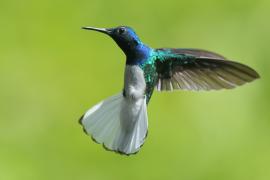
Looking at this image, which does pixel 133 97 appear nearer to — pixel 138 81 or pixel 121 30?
pixel 138 81

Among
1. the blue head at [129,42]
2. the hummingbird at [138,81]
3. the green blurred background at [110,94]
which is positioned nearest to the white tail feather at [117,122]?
the hummingbird at [138,81]

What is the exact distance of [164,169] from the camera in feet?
10.6

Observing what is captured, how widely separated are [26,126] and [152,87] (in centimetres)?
168

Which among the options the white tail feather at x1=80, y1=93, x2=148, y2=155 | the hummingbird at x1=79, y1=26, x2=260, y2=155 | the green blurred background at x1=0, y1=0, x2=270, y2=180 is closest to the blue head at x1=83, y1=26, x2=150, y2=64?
the hummingbird at x1=79, y1=26, x2=260, y2=155

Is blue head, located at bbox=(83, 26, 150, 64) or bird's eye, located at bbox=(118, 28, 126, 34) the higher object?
bird's eye, located at bbox=(118, 28, 126, 34)

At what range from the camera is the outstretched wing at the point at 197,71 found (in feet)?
5.38

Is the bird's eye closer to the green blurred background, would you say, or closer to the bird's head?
the bird's head

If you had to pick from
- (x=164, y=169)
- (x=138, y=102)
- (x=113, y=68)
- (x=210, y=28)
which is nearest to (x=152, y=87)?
(x=138, y=102)

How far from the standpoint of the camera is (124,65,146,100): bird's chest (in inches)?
64.1

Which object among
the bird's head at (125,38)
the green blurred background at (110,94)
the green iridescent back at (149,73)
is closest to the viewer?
the bird's head at (125,38)

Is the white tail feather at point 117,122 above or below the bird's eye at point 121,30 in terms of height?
below

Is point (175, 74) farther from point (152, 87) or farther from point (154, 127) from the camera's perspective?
point (154, 127)

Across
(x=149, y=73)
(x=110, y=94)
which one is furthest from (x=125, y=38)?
(x=110, y=94)

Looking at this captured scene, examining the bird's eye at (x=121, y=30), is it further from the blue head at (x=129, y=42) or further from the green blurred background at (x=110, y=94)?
the green blurred background at (x=110, y=94)
